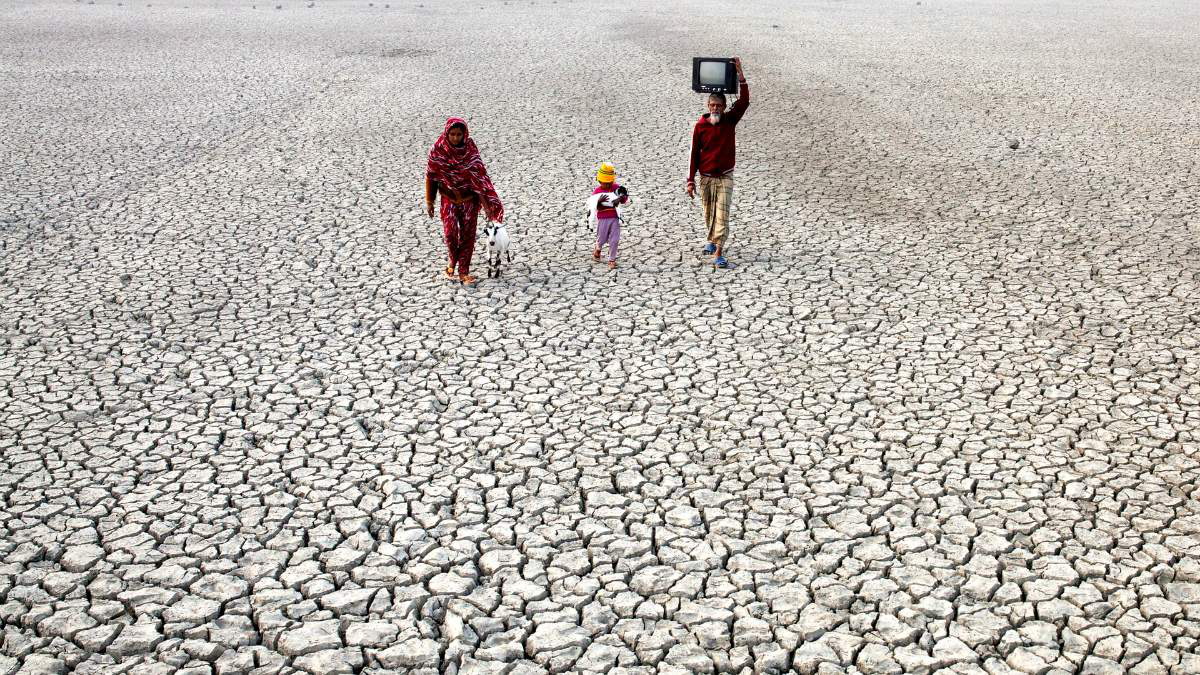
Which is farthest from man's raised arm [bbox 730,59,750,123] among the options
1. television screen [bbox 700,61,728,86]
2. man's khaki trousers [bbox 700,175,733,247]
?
man's khaki trousers [bbox 700,175,733,247]

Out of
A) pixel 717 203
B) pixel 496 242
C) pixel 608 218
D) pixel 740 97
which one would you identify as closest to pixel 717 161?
pixel 717 203

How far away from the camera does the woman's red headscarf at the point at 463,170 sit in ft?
31.9

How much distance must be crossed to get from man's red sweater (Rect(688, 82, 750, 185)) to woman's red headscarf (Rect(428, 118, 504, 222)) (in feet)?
6.03

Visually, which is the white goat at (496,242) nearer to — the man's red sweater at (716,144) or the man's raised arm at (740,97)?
the man's red sweater at (716,144)

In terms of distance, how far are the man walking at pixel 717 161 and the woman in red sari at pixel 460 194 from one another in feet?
6.21

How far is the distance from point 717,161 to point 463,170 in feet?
7.55

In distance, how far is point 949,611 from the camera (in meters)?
5.38

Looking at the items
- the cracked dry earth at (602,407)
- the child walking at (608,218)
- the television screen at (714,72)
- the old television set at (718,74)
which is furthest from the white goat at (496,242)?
the television screen at (714,72)

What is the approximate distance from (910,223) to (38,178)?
1013 cm

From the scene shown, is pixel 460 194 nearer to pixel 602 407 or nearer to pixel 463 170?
pixel 463 170

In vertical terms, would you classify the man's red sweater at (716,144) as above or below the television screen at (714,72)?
below

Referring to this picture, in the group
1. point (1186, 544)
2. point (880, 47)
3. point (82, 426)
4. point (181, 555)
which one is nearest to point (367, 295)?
point (82, 426)

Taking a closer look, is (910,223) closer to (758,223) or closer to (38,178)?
(758,223)

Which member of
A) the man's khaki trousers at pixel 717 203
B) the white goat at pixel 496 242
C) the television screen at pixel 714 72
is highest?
the television screen at pixel 714 72
